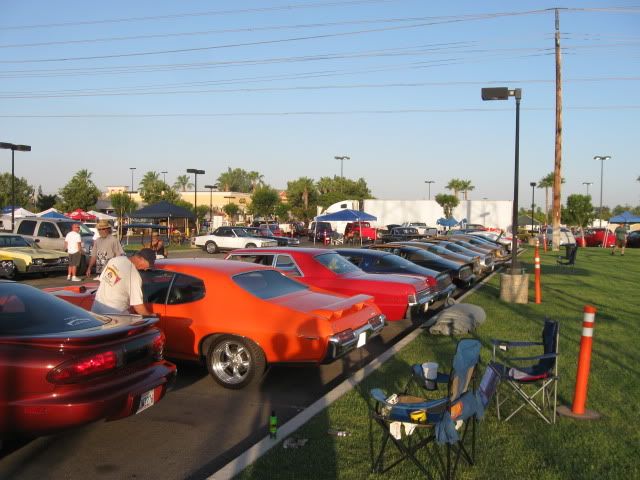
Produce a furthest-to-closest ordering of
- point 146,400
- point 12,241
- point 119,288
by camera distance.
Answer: point 12,241 → point 119,288 → point 146,400

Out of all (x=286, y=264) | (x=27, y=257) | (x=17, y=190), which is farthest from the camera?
(x=17, y=190)

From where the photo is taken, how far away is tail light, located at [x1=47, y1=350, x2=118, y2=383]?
167 inches

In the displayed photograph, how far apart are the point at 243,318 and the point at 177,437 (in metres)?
1.60

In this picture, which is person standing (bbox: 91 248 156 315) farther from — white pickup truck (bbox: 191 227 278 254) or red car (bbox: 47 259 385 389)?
white pickup truck (bbox: 191 227 278 254)

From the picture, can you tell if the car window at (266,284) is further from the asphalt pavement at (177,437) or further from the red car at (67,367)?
the red car at (67,367)

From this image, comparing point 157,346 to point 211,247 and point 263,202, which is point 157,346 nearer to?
point 211,247

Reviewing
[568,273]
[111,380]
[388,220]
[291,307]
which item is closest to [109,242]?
[291,307]

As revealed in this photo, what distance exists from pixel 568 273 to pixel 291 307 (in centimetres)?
1589

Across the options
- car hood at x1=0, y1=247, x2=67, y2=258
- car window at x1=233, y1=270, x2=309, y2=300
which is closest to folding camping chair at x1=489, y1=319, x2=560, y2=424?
car window at x1=233, y1=270, x2=309, y2=300

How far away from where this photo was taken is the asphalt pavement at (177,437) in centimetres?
448

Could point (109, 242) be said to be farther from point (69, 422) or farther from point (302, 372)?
point (69, 422)

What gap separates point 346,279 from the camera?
9.62 m

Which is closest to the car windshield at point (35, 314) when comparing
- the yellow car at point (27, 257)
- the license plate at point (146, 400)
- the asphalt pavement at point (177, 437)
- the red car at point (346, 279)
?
the license plate at point (146, 400)

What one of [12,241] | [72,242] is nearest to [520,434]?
[72,242]
